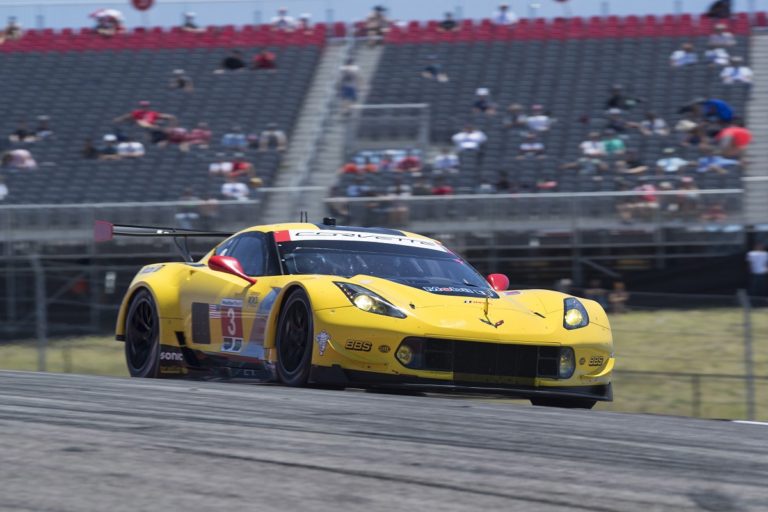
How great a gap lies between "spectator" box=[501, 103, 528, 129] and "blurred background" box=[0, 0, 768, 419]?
0.23 ft

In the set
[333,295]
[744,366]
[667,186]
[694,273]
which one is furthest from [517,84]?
[333,295]

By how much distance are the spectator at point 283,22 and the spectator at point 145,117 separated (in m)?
4.37

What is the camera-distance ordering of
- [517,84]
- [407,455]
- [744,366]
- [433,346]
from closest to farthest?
[407,455]
[433,346]
[744,366]
[517,84]

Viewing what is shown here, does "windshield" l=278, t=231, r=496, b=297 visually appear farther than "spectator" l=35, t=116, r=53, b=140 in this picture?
No

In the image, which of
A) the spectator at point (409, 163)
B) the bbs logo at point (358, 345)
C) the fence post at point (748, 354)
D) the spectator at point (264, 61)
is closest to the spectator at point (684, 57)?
the spectator at point (409, 163)

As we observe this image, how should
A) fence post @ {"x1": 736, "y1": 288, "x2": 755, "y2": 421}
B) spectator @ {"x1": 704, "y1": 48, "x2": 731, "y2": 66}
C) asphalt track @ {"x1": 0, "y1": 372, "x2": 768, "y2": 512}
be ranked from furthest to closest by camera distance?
spectator @ {"x1": 704, "y1": 48, "x2": 731, "y2": 66}
fence post @ {"x1": 736, "y1": 288, "x2": 755, "y2": 421}
asphalt track @ {"x1": 0, "y1": 372, "x2": 768, "y2": 512}

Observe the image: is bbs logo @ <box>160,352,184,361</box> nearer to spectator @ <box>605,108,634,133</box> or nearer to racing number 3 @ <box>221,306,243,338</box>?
racing number 3 @ <box>221,306,243,338</box>

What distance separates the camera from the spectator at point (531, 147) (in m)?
20.1

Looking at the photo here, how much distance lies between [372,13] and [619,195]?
11.9 m

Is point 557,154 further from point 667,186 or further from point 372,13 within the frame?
point 372,13

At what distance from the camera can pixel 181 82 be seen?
82.5ft

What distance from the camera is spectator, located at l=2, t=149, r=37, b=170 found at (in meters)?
21.8

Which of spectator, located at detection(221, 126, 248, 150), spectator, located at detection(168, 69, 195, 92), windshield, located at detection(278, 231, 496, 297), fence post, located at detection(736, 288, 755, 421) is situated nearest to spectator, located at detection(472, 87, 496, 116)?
spectator, located at detection(221, 126, 248, 150)

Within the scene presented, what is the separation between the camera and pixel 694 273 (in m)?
16.6
